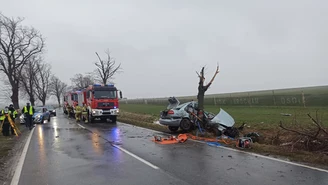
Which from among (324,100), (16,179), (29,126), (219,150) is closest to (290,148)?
(219,150)

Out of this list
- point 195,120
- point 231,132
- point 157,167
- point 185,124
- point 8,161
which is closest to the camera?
point 157,167

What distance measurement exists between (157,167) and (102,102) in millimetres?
15849

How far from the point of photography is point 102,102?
22281mm

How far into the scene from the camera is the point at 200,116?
13648 millimetres

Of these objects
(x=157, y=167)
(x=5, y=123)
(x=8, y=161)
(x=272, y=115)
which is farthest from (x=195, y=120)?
(x=5, y=123)

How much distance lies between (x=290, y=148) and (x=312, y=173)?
2789 mm

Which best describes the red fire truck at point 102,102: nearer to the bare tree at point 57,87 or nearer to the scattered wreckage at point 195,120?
the scattered wreckage at point 195,120

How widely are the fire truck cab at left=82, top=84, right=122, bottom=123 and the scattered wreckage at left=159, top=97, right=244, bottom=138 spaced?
8969 millimetres

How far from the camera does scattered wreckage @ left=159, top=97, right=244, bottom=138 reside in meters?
12.6

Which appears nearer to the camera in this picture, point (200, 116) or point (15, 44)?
point (200, 116)

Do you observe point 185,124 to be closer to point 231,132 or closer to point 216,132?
point 216,132

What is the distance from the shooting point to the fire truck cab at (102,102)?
22.2 meters

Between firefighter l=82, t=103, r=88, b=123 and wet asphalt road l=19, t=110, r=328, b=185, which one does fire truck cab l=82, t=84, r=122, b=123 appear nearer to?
firefighter l=82, t=103, r=88, b=123

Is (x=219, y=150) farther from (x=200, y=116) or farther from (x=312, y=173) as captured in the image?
(x=200, y=116)
